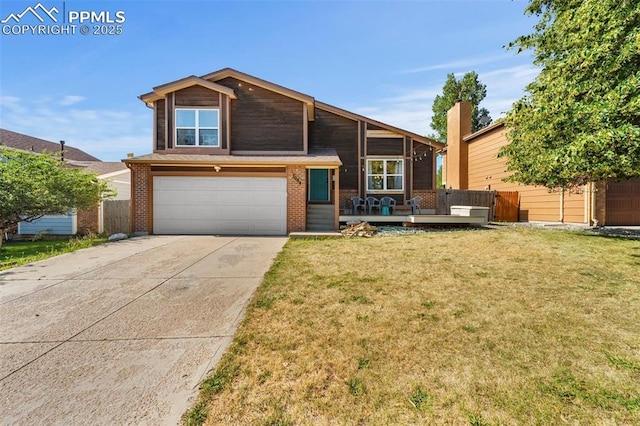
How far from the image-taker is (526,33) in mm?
9867

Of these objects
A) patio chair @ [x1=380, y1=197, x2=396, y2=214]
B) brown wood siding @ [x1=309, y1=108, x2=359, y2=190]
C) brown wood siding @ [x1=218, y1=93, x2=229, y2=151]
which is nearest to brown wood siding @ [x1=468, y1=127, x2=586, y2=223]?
patio chair @ [x1=380, y1=197, x2=396, y2=214]

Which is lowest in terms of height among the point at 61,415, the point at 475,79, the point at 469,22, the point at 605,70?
the point at 61,415

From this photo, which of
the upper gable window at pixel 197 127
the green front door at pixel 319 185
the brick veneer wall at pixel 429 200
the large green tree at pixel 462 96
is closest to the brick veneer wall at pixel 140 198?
the upper gable window at pixel 197 127

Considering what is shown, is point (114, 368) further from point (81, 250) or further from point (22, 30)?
point (22, 30)

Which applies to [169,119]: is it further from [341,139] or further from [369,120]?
[369,120]

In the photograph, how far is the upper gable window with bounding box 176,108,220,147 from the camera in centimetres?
1216

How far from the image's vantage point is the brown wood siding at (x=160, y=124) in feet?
40.1

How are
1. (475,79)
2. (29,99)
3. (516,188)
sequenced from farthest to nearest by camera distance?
(475,79), (516,188), (29,99)

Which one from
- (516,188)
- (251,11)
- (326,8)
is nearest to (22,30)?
(251,11)

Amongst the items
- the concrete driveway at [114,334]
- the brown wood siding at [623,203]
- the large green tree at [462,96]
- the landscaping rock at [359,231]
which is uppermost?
the large green tree at [462,96]

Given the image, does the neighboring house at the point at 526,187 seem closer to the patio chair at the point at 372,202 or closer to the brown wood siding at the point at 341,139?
the patio chair at the point at 372,202

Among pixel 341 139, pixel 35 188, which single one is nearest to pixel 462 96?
pixel 341 139

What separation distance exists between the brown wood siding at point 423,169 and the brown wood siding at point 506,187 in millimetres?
3282

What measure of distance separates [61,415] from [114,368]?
1.90 feet
